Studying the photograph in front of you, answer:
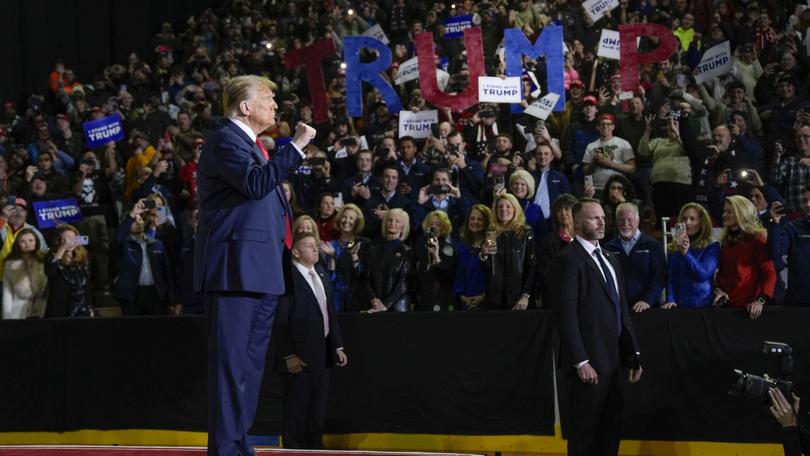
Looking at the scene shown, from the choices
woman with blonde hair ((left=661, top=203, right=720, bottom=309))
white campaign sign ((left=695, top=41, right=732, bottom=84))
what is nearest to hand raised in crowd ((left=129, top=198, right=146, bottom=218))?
woman with blonde hair ((left=661, top=203, right=720, bottom=309))

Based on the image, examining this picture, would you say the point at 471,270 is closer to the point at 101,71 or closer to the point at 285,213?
Result: the point at 285,213

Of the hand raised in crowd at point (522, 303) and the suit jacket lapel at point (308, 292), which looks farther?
the hand raised in crowd at point (522, 303)

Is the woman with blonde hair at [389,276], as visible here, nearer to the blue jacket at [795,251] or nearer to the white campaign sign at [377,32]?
the blue jacket at [795,251]

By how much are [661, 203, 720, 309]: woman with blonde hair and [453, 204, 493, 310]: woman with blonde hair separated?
157 centimetres

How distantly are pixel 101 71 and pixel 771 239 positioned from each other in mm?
15974

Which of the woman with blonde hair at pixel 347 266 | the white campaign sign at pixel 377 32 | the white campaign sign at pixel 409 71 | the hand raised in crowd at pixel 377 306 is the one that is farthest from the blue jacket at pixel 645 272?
the white campaign sign at pixel 377 32

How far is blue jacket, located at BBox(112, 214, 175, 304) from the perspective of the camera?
10.7m

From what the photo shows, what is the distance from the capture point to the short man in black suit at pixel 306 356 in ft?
26.1

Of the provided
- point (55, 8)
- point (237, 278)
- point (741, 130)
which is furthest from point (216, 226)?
point (55, 8)

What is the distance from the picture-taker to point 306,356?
796 centimetres

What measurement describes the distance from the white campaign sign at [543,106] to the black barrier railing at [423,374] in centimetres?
431

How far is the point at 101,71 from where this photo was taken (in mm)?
21141

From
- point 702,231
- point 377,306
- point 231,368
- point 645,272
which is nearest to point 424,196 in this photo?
point 377,306

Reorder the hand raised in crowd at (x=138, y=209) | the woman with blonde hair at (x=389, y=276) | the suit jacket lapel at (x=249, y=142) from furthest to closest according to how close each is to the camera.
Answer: the hand raised in crowd at (x=138, y=209)
the woman with blonde hair at (x=389, y=276)
the suit jacket lapel at (x=249, y=142)
